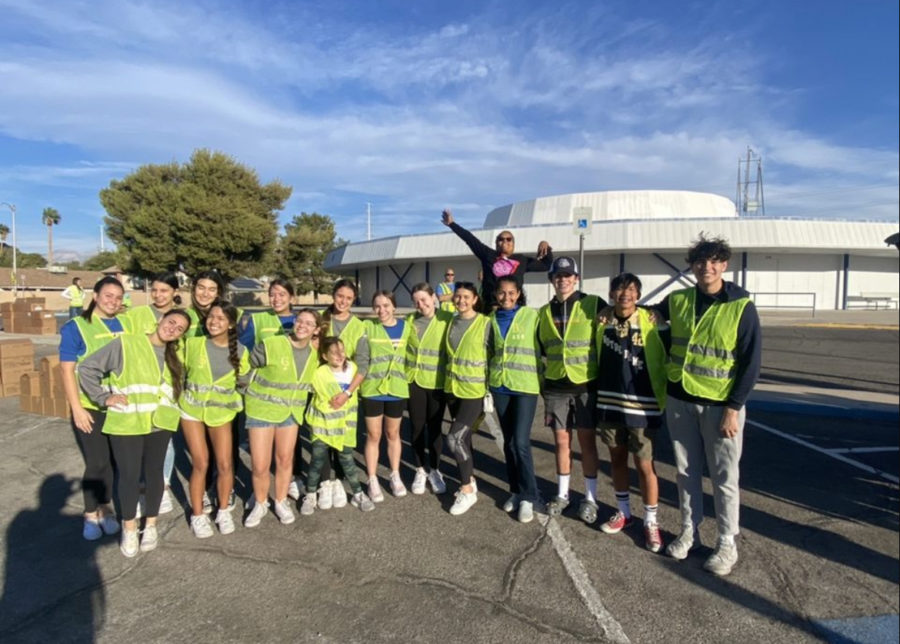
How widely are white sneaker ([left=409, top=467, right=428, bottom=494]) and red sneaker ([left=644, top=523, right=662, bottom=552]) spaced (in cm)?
→ 186

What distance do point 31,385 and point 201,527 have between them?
518 cm

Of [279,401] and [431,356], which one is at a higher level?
[431,356]

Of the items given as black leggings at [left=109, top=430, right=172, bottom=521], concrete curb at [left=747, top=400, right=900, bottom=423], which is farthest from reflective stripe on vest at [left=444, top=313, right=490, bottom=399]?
concrete curb at [left=747, top=400, right=900, bottom=423]

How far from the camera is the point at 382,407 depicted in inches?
173

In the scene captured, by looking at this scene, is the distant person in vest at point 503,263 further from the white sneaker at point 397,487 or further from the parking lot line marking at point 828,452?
the parking lot line marking at point 828,452

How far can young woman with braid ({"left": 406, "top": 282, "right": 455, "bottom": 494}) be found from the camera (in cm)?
445

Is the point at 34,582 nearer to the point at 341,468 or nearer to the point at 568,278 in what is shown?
the point at 341,468

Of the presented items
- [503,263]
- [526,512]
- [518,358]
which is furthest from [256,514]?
[503,263]

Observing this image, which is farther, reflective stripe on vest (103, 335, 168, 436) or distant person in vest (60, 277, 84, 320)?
distant person in vest (60, 277, 84, 320)

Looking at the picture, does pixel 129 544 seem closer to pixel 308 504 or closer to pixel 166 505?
pixel 166 505

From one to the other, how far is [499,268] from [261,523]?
123 inches

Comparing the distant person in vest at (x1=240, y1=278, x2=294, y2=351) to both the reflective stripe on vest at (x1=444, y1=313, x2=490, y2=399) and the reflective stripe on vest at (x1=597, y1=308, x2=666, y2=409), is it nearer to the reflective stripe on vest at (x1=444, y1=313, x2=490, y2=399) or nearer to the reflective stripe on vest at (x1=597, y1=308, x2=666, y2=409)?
the reflective stripe on vest at (x1=444, y1=313, x2=490, y2=399)

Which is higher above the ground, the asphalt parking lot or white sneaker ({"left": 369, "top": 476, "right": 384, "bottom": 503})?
white sneaker ({"left": 369, "top": 476, "right": 384, "bottom": 503})

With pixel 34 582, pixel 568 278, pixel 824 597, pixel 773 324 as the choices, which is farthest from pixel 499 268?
pixel 773 324
